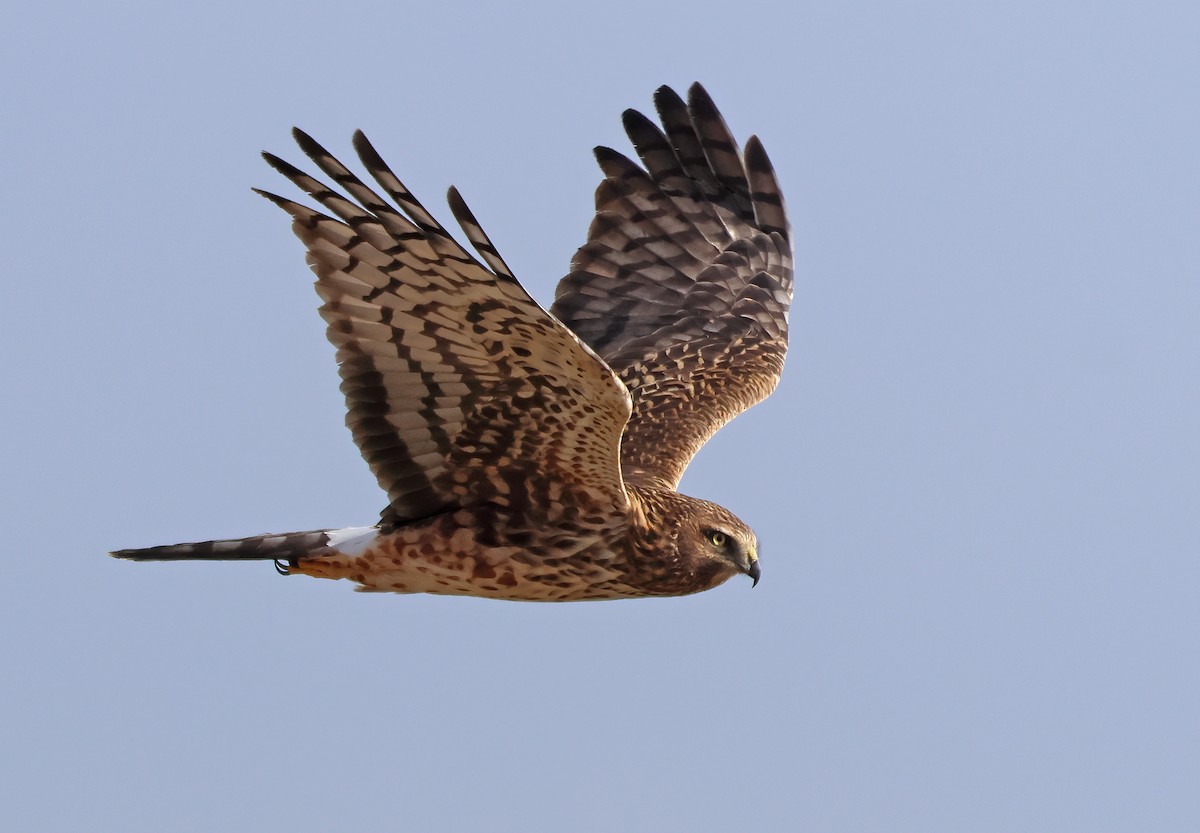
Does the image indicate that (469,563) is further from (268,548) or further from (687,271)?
(687,271)

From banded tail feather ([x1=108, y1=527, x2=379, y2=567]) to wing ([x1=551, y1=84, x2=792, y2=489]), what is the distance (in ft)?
6.94

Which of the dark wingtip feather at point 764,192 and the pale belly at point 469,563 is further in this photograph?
the dark wingtip feather at point 764,192

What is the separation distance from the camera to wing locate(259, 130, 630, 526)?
6289 mm

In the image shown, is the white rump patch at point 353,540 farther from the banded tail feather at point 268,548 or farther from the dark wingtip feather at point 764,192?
the dark wingtip feather at point 764,192

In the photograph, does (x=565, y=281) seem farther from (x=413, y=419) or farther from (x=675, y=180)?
(x=413, y=419)

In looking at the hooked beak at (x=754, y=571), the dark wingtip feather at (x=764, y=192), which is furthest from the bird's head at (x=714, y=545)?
the dark wingtip feather at (x=764, y=192)

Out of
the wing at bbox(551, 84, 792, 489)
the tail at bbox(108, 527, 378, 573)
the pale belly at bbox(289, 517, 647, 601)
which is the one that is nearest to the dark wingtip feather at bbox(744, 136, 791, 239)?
the wing at bbox(551, 84, 792, 489)

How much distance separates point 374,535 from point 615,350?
2.48 m

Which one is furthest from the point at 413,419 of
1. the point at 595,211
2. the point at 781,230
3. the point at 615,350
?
the point at 781,230

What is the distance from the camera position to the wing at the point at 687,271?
9.54 metres

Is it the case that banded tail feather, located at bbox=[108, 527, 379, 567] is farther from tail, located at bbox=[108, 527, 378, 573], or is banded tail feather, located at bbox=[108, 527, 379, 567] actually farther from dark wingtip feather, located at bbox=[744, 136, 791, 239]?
dark wingtip feather, located at bbox=[744, 136, 791, 239]

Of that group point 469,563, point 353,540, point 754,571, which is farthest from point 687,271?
point 353,540

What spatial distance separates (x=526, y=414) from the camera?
7.00 metres

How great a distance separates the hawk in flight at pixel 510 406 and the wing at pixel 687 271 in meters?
0.02
